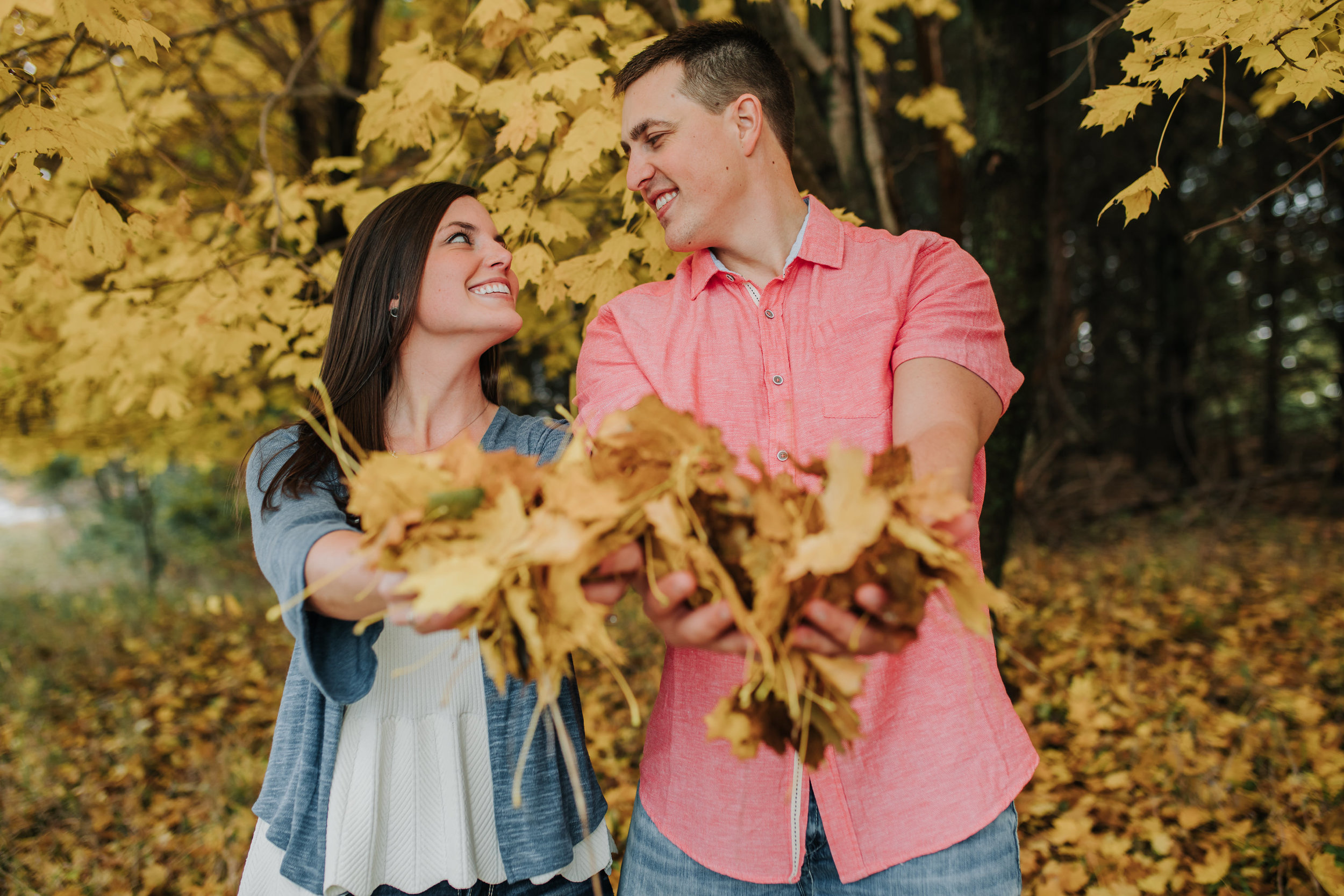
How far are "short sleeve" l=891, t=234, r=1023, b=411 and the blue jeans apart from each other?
775 mm

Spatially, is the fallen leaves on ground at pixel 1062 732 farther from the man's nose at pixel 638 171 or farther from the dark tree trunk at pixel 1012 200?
the man's nose at pixel 638 171

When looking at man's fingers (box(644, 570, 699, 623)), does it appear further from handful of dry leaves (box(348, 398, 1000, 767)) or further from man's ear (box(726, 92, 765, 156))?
man's ear (box(726, 92, 765, 156))

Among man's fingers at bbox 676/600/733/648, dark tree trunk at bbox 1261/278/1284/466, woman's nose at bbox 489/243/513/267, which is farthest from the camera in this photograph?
dark tree trunk at bbox 1261/278/1284/466

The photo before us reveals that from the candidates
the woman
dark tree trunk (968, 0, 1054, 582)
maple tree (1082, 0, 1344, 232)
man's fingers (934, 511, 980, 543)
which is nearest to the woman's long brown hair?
the woman

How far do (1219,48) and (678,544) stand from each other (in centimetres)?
160

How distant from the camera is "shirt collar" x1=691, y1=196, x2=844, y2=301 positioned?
1508mm

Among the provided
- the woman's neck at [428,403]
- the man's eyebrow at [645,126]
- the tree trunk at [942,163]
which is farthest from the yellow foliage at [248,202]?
the tree trunk at [942,163]

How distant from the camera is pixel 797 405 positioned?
1.40 metres

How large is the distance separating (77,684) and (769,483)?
6179 mm

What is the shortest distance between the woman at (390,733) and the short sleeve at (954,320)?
77 cm

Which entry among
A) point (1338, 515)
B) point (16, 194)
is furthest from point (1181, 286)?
point (16, 194)

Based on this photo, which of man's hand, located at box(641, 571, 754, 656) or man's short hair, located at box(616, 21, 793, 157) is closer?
man's hand, located at box(641, 571, 754, 656)

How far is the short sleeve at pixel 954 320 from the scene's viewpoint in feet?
4.40

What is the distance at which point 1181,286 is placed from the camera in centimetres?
932
